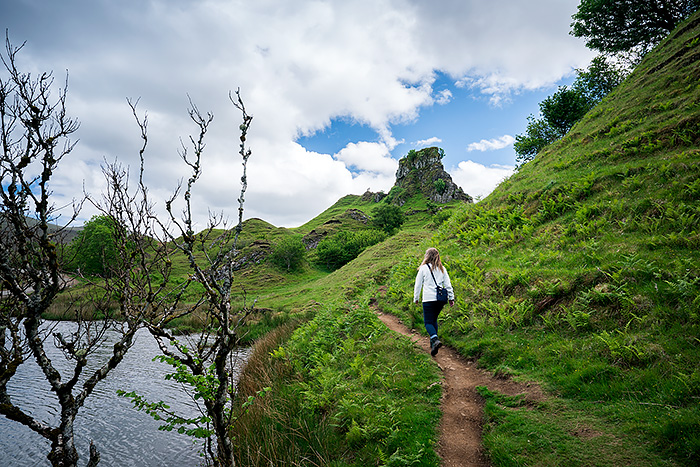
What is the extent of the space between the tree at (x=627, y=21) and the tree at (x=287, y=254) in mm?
70441

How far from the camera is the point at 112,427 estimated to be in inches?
451

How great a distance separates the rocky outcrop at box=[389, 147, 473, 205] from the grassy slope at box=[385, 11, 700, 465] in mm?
120997

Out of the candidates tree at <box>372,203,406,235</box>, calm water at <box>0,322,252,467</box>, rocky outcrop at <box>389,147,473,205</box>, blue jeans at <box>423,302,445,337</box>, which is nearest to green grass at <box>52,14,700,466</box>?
blue jeans at <box>423,302,445,337</box>

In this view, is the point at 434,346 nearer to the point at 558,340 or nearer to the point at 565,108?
the point at 558,340

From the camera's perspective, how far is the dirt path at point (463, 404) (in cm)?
514

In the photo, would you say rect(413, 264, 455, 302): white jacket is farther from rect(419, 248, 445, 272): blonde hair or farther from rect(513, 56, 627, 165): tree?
rect(513, 56, 627, 165): tree

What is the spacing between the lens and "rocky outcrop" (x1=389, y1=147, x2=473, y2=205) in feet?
450

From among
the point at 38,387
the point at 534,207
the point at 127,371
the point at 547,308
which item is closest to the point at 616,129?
the point at 534,207

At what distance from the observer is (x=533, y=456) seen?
15.1ft

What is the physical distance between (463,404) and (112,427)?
13.1 meters

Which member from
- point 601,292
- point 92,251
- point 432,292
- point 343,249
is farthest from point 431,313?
point 343,249

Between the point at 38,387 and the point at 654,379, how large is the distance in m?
23.6

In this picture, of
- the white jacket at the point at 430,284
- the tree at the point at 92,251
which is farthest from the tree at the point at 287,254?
the white jacket at the point at 430,284

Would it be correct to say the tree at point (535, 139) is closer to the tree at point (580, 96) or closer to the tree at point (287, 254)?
the tree at point (580, 96)
